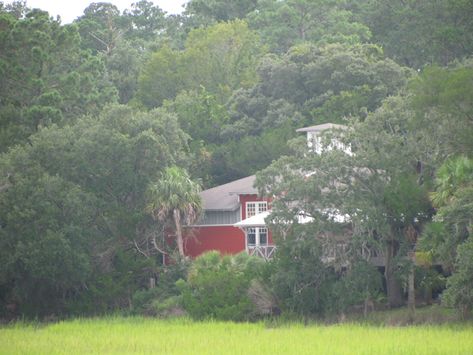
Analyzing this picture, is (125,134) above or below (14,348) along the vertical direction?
above

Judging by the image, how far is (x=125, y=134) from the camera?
56719 mm

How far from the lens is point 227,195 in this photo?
5947 centimetres

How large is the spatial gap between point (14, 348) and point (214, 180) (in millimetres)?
29815

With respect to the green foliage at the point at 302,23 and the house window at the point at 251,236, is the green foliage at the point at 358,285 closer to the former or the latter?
the house window at the point at 251,236

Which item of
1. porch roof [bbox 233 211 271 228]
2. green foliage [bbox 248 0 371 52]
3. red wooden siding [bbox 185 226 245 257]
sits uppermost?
green foliage [bbox 248 0 371 52]

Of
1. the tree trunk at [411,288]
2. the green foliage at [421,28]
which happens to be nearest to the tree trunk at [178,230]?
the tree trunk at [411,288]

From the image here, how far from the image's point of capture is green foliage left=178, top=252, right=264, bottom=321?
4953cm

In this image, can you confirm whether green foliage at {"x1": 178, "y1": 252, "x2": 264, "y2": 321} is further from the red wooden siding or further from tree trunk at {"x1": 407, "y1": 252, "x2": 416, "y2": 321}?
the red wooden siding

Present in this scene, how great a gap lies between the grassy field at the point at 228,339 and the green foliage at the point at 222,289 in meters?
1.37

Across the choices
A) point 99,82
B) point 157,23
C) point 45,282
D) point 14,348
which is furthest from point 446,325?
point 157,23

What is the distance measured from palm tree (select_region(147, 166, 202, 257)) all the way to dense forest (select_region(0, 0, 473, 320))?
0.09 m

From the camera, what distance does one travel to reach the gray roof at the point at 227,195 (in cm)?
5809

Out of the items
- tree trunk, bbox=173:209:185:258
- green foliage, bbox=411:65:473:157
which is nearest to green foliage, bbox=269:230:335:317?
green foliage, bbox=411:65:473:157

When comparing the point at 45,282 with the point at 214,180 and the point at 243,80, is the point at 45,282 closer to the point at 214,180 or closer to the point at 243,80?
the point at 214,180
